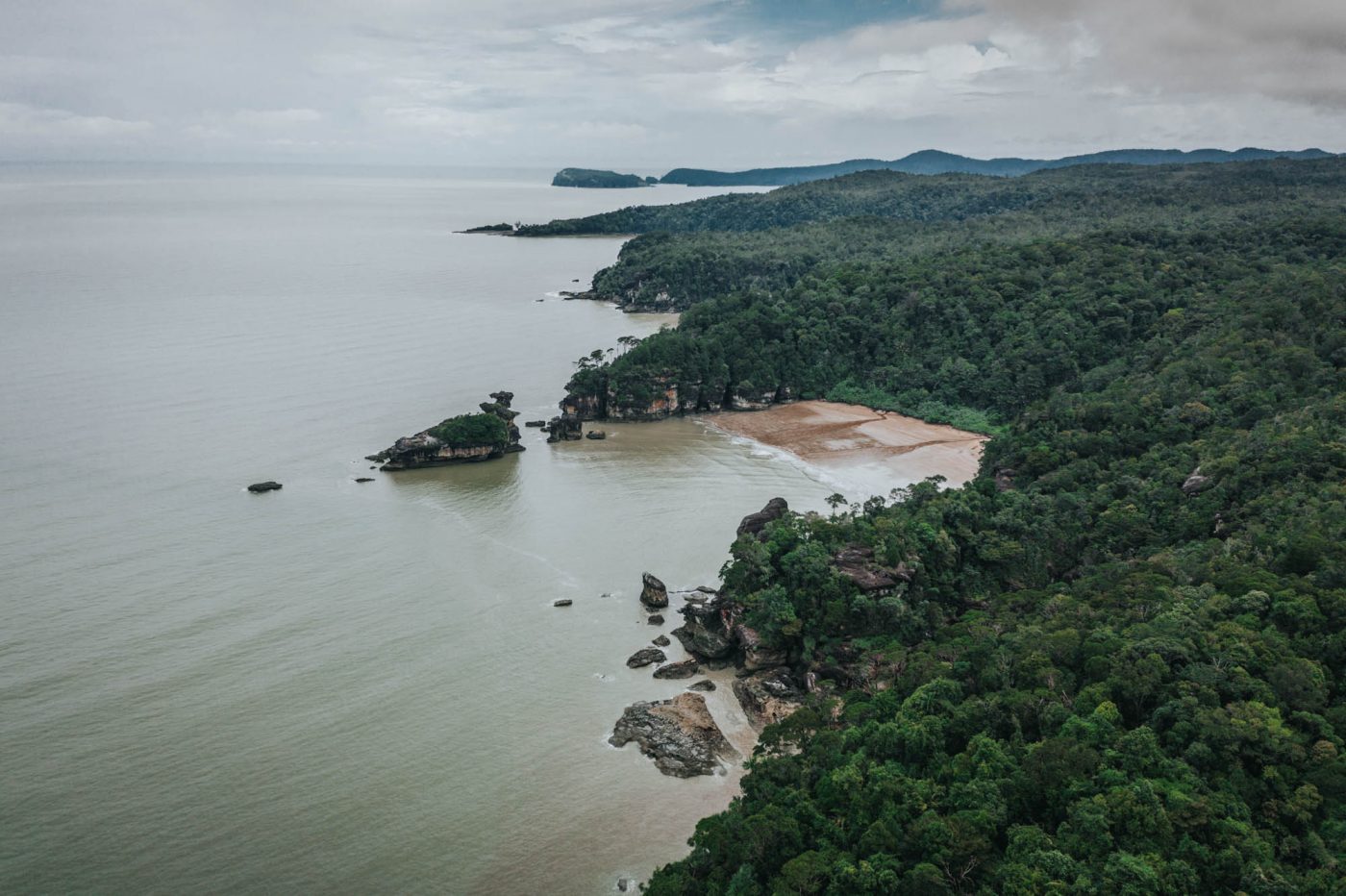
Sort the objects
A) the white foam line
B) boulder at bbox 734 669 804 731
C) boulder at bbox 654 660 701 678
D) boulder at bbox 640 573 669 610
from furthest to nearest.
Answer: the white foam line
boulder at bbox 640 573 669 610
boulder at bbox 654 660 701 678
boulder at bbox 734 669 804 731

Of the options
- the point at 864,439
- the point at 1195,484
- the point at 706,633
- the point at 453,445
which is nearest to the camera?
the point at 706,633

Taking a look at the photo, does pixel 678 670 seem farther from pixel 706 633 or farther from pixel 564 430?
pixel 564 430

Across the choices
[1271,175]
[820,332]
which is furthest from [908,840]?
[1271,175]

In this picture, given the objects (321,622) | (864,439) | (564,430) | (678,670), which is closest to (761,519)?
(678,670)

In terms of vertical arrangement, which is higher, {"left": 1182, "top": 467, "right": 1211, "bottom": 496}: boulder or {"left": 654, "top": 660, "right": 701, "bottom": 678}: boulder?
{"left": 1182, "top": 467, "right": 1211, "bottom": 496}: boulder

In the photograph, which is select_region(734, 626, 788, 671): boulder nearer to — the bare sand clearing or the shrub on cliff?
the bare sand clearing

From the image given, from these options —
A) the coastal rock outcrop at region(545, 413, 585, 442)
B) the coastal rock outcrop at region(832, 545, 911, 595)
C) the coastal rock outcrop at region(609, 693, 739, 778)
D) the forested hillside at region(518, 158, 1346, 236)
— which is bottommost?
the coastal rock outcrop at region(609, 693, 739, 778)

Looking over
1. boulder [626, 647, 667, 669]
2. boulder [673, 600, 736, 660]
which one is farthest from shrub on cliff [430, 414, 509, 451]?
boulder [626, 647, 667, 669]

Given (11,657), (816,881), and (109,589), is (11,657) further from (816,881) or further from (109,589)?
(816,881)
